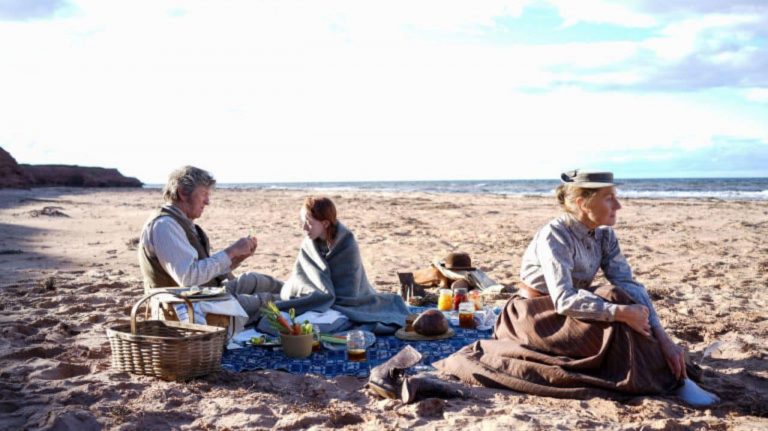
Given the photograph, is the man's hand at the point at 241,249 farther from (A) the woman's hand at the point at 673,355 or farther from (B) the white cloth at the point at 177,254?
(A) the woman's hand at the point at 673,355

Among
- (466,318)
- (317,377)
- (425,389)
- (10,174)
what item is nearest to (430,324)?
(466,318)

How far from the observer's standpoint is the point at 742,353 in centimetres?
525

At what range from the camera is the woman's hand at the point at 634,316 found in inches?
160

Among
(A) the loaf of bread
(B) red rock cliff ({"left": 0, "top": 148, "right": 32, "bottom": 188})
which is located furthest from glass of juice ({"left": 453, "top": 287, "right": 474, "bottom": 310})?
(B) red rock cliff ({"left": 0, "top": 148, "right": 32, "bottom": 188})

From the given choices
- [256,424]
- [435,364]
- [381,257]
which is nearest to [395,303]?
[435,364]

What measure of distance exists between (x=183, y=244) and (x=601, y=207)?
298 centimetres

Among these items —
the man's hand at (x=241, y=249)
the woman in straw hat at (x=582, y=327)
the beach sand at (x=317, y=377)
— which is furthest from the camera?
the man's hand at (x=241, y=249)

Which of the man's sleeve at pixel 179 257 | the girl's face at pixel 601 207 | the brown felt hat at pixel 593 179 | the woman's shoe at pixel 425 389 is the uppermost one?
the brown felt hat at pixel 593 179

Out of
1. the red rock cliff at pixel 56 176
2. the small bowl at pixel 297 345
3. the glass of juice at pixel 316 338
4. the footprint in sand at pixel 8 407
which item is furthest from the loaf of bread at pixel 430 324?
the red rock cliff at pixel 56 176

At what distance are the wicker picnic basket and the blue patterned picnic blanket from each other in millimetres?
405

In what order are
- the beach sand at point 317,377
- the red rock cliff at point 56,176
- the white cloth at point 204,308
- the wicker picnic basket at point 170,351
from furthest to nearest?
1. the red rock cliff at point 56,176
2. the white cloth at point 204,308
3. the wicker picnic basket at point 170,351
4. the beach sand at point 317,377

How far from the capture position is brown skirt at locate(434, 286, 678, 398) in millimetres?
4215

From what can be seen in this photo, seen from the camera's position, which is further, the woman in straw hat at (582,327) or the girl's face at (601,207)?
the girl's face at (601,207)

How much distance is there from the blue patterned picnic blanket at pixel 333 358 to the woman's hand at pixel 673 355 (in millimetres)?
1659
